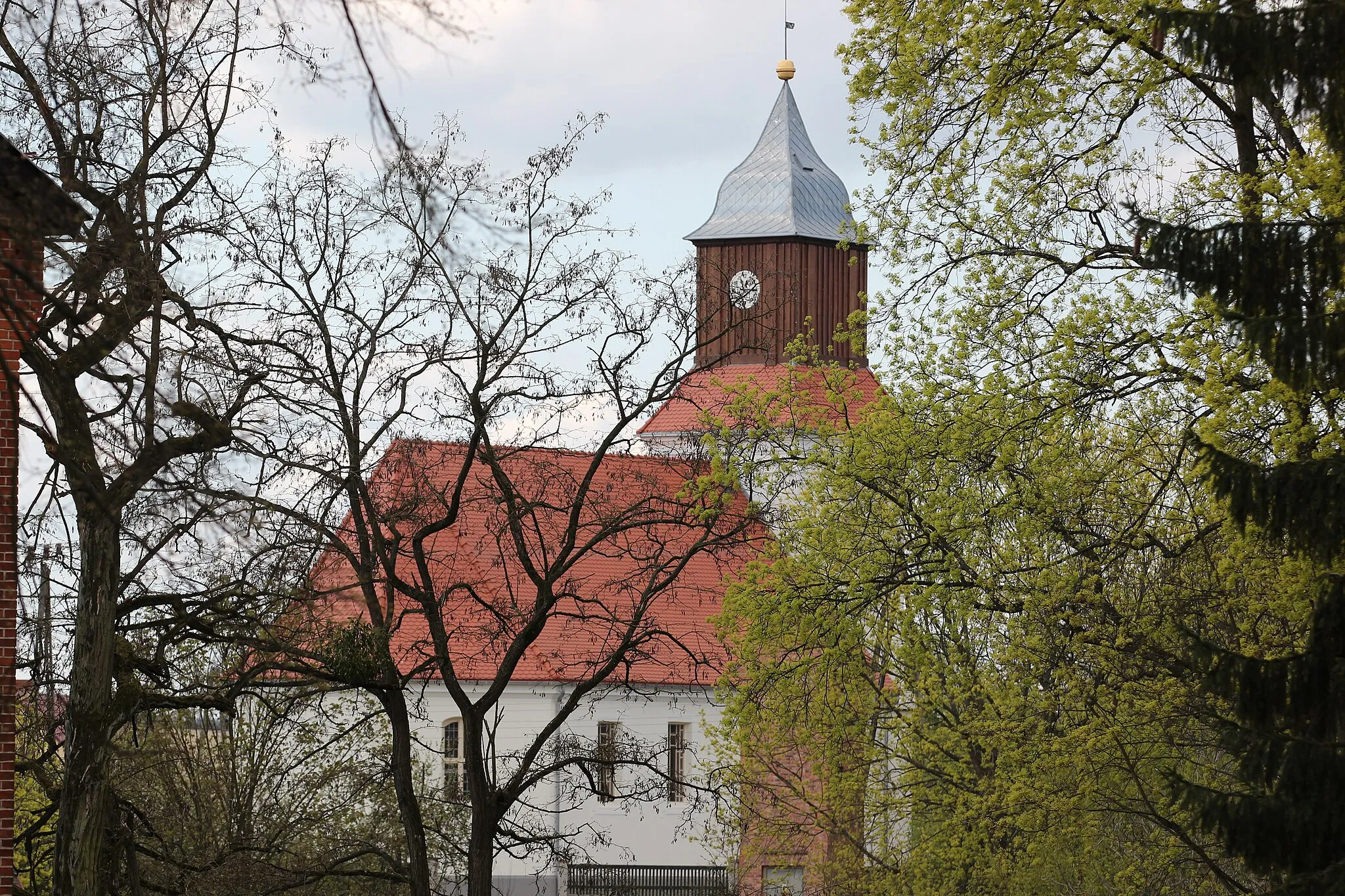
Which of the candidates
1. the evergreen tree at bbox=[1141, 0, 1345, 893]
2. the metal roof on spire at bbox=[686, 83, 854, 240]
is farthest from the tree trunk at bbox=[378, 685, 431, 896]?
the metal roof on spire at bbox=[686, 83, 854, 240]

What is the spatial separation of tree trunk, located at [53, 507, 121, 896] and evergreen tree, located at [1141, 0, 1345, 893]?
8.21m

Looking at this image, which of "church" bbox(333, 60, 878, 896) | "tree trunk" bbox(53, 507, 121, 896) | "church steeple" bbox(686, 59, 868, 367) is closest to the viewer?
"tree trunk" bbox(53, 507, 121, 896)

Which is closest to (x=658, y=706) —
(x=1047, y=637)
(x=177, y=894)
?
(x=1047, y=637)

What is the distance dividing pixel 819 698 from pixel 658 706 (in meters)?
22.1

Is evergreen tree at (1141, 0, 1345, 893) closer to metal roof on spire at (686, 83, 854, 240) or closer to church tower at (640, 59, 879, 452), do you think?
church tower at (640, 59, 879, 452)

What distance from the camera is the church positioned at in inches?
809

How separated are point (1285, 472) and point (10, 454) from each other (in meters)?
6.97

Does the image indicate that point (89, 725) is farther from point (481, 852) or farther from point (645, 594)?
point (645, 594)

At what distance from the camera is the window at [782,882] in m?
31.8

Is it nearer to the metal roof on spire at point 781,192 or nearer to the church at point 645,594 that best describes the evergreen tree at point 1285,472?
the church at point 645,594

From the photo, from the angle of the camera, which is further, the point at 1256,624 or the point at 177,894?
the point at 1256,624

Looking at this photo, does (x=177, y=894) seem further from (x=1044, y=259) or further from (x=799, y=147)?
(x=799, y=147)

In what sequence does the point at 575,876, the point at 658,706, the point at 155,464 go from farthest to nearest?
the point at 658,706, the point at 575,876, the point at 155,464

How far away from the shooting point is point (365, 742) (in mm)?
30766
